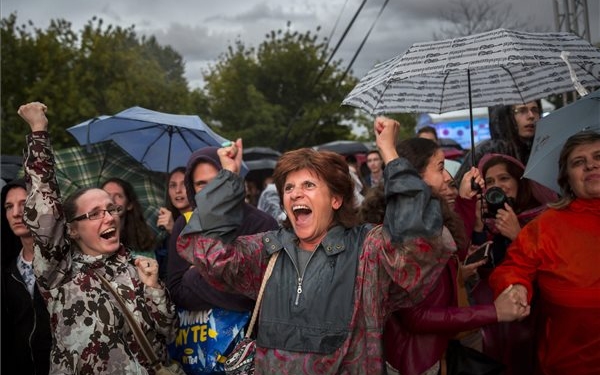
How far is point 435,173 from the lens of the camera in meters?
3.20

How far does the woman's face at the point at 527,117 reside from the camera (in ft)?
14.9

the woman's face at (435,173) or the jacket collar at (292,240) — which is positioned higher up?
the woman's face at (435,173)

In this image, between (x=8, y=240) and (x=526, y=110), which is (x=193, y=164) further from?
(x=526, y=110)

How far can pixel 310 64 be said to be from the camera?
32.6 metres

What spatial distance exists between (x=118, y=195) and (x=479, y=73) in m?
2.69

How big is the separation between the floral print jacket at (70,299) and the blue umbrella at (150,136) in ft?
6.70

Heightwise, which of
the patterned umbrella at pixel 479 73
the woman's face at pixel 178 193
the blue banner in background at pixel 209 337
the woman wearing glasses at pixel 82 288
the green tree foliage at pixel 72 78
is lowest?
the blue banner in background at pixel 209 337

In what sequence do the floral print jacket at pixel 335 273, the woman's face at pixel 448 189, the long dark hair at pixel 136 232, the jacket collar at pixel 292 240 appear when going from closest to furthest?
the floral print jacket at pixel 335 273 < the jacket collar at pixel 292 240 < the woman's face at pixel 448 189 < the long dark hair at pixel 136 232

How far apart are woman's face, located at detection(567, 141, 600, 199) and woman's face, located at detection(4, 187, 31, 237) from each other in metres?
3.01

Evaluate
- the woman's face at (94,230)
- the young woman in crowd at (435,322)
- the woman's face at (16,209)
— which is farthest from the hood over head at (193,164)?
the young woman in crowd at (435,322)

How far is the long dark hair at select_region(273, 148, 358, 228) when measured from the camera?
8.39 ft

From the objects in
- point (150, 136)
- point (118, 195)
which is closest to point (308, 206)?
point (118, 195)

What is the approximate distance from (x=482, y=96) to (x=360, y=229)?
194 centimetres

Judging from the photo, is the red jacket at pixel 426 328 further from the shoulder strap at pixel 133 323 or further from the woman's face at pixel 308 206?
the shoulder strap at pixel 133 323
